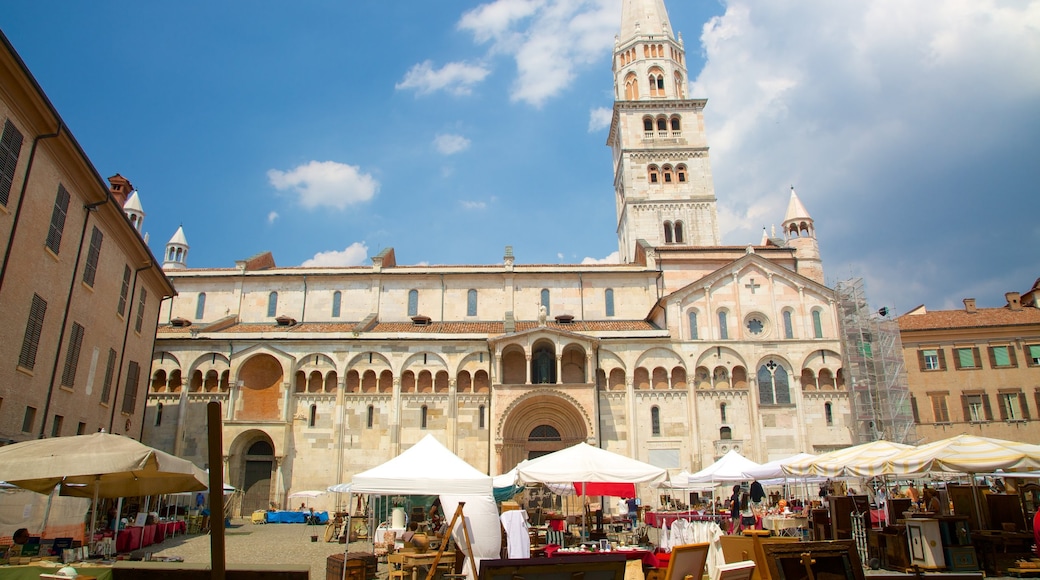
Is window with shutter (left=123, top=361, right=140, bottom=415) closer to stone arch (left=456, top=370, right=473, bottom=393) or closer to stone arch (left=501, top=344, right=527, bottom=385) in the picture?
stone arch (left=456, top=370, right=473, bottom=393)

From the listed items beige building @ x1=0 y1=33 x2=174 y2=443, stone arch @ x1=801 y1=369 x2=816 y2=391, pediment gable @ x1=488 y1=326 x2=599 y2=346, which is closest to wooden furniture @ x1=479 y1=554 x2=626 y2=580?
beige building @ x1=0 y1=33 x2=174 y2=443

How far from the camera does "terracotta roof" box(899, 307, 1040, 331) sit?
1569 inches

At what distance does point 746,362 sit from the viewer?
116ft

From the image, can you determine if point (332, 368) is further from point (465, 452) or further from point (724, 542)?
point (724, 542)

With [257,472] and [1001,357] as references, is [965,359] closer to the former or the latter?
[1001,357]

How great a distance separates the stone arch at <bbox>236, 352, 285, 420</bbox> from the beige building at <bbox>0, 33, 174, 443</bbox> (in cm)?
867

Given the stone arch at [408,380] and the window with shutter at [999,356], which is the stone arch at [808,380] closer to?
the window with shutter at [999,356]

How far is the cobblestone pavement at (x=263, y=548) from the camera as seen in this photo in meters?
18.1

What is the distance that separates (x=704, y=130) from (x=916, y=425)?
2629 cm

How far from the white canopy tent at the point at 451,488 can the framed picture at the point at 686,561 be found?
5423 millimetres

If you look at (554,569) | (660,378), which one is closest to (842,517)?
(554,569)

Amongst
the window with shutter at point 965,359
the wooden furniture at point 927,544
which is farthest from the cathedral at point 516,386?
the wooden furniture at point 927,544

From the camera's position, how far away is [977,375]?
39.3m

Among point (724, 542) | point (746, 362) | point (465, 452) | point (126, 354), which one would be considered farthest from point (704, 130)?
point (724, 542)
